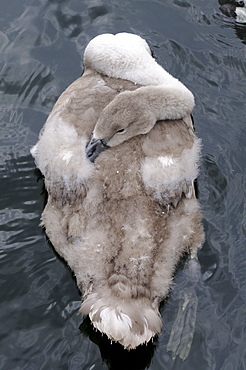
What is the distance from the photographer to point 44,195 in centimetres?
646

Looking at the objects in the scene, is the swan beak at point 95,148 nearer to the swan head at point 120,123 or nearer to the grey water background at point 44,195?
the swan head at point 120,123

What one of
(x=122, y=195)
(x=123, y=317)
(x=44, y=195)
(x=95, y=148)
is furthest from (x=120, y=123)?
(x=123, y=317)

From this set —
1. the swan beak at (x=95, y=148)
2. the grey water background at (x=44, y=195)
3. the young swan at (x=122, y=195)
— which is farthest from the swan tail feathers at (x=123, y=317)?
the swan beak at (x=95, y=148)

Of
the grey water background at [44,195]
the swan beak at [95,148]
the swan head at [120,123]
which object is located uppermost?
the swan head at [120,123]

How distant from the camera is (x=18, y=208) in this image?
6.31 m

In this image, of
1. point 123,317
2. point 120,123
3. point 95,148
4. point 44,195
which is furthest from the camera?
point 44,195

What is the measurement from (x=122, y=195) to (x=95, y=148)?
548 mm

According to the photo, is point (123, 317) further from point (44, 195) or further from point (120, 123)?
point (44, 195)

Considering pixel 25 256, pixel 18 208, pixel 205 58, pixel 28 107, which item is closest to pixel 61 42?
pixel 28 107

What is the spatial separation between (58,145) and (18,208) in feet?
3.01

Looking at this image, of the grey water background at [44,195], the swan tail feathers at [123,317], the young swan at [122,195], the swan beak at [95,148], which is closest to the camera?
the swan tail feathers at [123,317]

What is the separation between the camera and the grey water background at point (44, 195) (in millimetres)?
5410

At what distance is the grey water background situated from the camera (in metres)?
5.41

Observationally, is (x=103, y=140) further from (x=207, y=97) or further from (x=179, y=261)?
(x=207, y=97)
